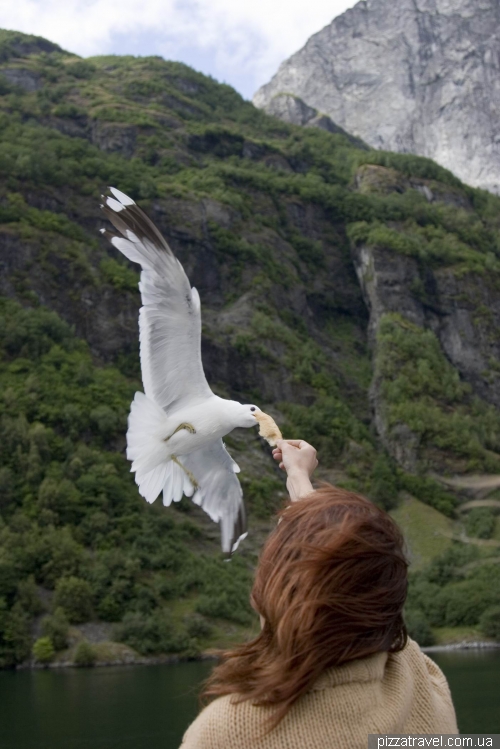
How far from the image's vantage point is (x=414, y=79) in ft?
567

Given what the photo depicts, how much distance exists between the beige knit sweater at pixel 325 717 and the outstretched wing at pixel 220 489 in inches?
183

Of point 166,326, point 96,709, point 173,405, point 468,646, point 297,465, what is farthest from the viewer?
point 468,646

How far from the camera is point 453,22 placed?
576 ft

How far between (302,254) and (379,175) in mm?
18520

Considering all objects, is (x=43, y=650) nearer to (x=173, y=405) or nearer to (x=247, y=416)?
(x=173, y=405)

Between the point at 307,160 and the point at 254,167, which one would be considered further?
the point at 307,160

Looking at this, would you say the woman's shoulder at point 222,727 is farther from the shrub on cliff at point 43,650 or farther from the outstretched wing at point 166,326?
the shrub on cliff at point 43,650

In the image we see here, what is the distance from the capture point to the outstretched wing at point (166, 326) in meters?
7.45

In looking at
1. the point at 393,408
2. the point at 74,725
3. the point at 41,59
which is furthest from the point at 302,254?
the point at 74,725

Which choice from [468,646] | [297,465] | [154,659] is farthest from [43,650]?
[297,465]

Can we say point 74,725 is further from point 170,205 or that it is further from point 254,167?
point 254,167

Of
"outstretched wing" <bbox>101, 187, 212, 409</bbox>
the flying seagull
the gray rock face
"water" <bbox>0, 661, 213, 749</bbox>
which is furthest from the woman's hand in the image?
the gray rock face

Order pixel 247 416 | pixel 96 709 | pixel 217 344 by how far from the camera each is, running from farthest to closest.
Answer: pixel 217 344 → pixel 96 709 → pixel 247 416

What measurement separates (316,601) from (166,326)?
5.97 meters
